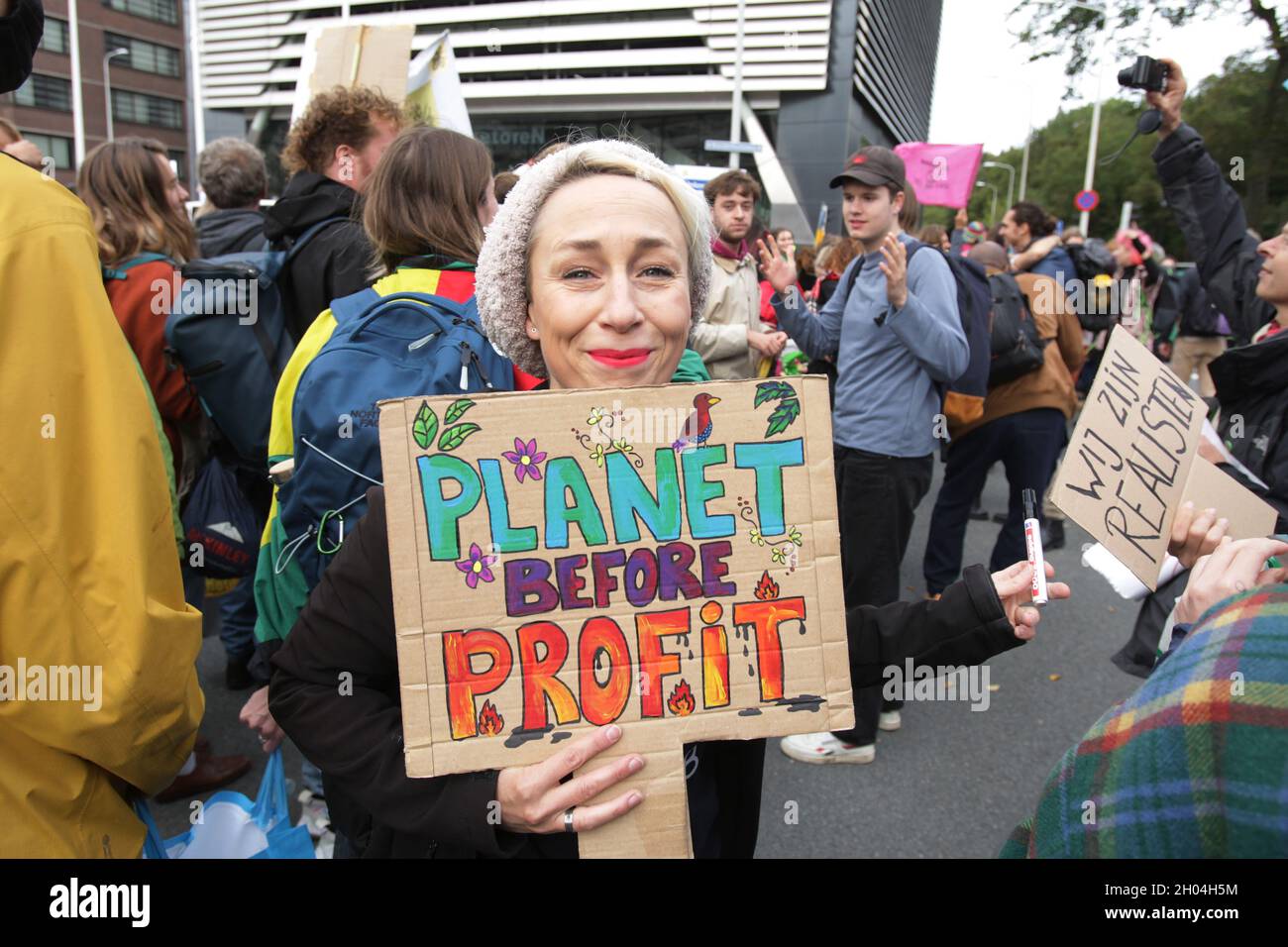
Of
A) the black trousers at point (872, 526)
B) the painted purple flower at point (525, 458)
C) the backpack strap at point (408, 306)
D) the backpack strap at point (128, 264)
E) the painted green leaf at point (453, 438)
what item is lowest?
the black trousers at point (872, 526)

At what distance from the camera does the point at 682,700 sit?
1.09 meters

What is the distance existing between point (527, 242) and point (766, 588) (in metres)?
0.71

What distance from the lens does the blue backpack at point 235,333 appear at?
2.79m

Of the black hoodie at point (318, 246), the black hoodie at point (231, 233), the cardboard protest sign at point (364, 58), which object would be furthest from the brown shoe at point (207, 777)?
the cardboard protest sign at point (364, 58)

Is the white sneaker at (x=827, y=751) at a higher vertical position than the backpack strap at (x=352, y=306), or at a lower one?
lower

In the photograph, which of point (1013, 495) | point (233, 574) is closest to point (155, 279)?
point (233, 574)

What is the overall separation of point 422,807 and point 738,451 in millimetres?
661

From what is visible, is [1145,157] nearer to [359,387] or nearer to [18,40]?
[359,387]

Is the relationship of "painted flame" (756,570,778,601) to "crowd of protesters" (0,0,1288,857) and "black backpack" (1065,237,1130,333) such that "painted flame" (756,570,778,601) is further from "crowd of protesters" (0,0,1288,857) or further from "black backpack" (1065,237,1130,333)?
"black backpack" (1065,237,1130,333)

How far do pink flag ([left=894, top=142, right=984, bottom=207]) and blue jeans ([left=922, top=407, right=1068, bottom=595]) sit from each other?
7.61 metres

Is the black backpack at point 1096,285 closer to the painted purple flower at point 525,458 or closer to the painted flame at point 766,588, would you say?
the painted flame at point 766,588

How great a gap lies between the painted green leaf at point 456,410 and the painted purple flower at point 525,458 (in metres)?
0.07

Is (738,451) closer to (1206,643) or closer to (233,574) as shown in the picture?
(1206,643)

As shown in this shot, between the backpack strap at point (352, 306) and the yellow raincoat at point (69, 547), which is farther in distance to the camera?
the backpack strap at point (352, 306)
